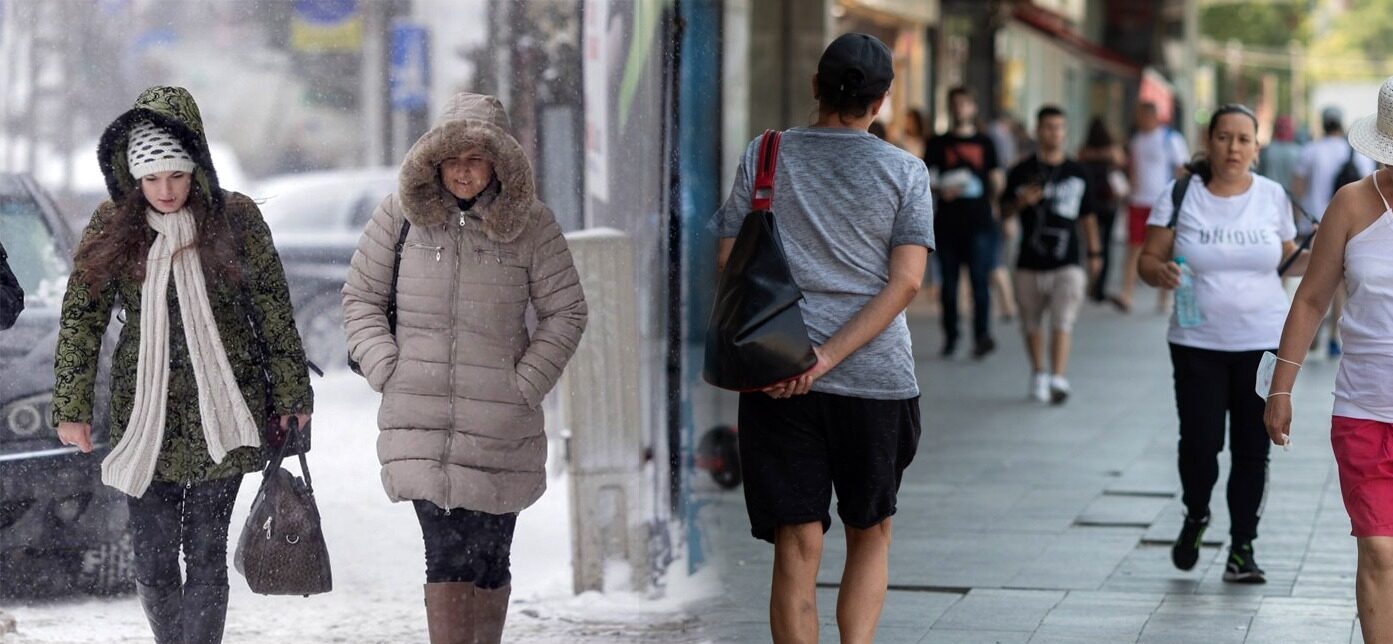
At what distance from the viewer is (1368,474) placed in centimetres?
479

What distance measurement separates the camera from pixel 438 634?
5.08m

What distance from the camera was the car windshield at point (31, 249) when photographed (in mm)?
5000

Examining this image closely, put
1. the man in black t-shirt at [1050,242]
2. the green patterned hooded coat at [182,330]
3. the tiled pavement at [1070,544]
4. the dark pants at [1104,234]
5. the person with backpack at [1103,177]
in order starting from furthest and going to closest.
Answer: the dark pants at [1104,234] → the person with backpack at [1103,177] → the man in black t-shirt at [1050,242] → the tiled pavement at [1070,544] → the green patterned hooded coat at [182,330]

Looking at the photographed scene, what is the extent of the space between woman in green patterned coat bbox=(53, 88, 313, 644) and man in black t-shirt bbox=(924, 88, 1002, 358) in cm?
957

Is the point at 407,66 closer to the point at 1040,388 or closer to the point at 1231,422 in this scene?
the point at 1231,422

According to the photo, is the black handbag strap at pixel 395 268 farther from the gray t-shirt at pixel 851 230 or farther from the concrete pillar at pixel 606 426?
the gray t-shirt at pixel 851 230

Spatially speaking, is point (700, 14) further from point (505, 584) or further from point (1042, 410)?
point (1042, 410)

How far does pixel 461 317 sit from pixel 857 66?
3.62ft

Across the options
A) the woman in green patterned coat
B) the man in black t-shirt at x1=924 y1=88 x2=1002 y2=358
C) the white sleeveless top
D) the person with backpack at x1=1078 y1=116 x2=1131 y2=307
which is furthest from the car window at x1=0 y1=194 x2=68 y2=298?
the person with backpack at x1=1078 y1=116 x2=1131 y2=307

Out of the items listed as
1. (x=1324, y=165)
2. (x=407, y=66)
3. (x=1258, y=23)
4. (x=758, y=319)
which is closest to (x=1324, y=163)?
(x=1324, y=165)

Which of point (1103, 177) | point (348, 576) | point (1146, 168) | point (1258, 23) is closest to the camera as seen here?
point (348, 576)

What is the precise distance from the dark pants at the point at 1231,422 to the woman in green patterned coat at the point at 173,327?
3.19 m

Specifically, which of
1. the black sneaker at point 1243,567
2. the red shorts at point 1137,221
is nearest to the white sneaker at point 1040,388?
the black sneaker at point 1243,567

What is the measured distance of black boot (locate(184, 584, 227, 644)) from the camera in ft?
15.9
